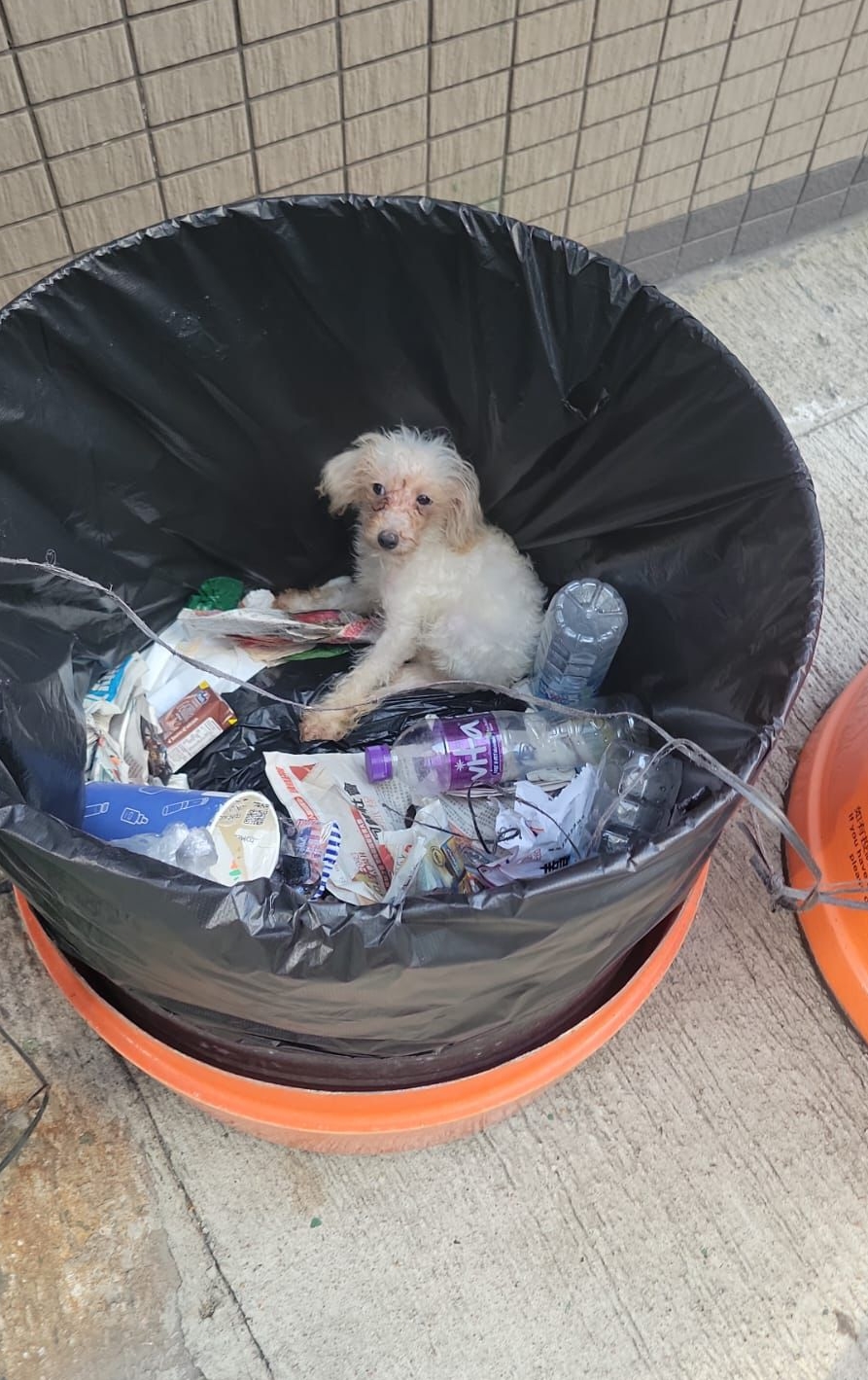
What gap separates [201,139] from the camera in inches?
52.3

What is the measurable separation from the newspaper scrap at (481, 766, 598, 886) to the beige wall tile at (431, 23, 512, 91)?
3.31ft

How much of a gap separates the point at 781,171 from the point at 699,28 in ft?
1.40

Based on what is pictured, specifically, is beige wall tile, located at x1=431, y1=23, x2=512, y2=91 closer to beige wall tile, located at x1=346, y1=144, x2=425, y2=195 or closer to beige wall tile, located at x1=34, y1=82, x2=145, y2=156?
beige wall tile, located at x1=346, y1=144, x2=425, y2=195

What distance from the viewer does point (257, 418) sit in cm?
135

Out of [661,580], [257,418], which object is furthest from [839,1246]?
[257,418]

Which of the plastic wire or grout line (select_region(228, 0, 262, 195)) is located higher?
grout line (select_region(228, 0, 262, 195))

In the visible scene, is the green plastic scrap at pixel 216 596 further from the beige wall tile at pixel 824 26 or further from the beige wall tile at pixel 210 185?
the beige wall tile at pixel 824 26

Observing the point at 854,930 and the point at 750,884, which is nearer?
the point at 854,930

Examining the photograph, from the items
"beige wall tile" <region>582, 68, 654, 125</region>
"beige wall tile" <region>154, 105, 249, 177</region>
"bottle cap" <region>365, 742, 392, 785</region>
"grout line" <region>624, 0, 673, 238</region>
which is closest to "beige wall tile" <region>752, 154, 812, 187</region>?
"grout line" <region>624, 0, 673, 238</region>

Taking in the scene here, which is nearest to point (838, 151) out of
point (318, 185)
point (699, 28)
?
point (699, 28)

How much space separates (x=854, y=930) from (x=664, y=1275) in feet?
1.45

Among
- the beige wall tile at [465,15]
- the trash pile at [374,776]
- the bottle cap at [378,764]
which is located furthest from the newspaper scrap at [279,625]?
the beige wall tile at [465,15]

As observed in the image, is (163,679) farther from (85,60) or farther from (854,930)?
(854,930)

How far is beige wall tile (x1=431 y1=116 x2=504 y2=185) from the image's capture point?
4.99 feet
